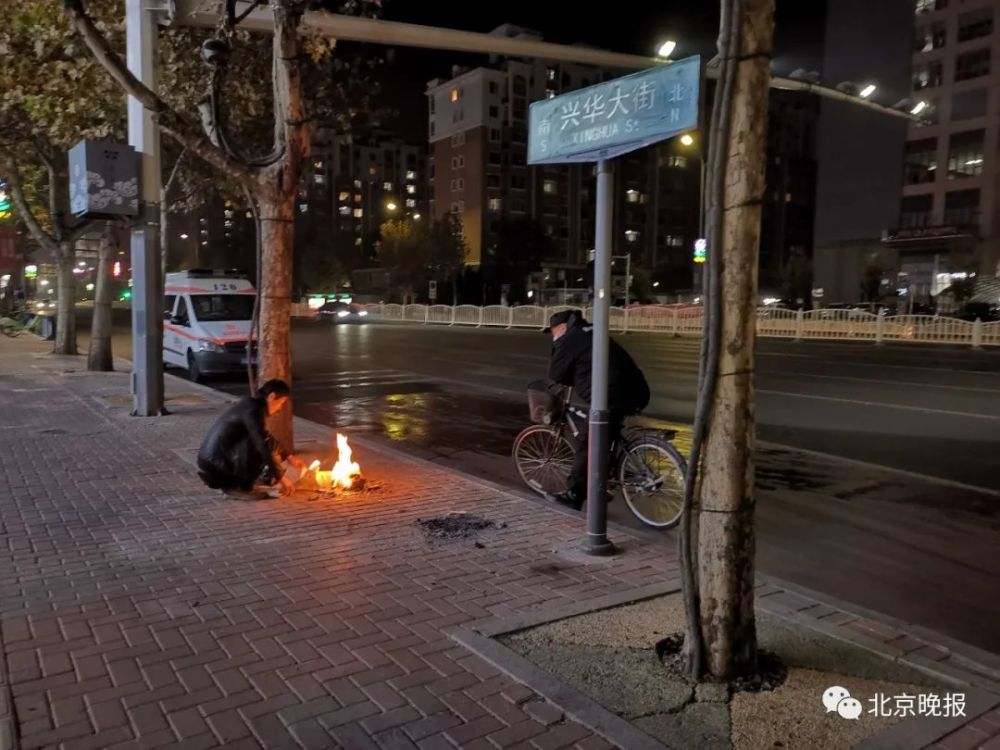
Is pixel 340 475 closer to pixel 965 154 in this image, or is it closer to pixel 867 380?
pixel 867 380

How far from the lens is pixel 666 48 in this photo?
11.1 metres

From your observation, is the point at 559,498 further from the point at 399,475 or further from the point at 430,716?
the point at 430,716

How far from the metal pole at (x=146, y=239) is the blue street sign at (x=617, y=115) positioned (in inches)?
305

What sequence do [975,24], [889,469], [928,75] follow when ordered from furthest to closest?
[928,75], [975,24], [889,469]

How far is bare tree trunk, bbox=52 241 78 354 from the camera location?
2008 cm

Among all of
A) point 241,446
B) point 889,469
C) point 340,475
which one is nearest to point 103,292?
point 241,446

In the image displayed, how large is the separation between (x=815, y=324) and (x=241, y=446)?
29.7 m

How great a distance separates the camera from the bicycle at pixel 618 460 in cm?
689

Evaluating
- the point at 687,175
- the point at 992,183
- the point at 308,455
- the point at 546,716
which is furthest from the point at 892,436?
the point at 687,175

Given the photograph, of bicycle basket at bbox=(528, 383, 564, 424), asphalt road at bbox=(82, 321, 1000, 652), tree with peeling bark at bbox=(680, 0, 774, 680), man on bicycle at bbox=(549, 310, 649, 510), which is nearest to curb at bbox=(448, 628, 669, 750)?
tree with peeling bark at bbox=(680, 0, 774, 680)

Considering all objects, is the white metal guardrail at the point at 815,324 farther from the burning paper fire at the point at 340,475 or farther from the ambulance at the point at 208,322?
the burning paper fire at the point at 340,475

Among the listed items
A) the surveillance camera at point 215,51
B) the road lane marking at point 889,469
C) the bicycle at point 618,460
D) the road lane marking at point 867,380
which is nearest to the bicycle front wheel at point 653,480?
the bicycle at point 618,460

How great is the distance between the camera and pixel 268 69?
14.3 m

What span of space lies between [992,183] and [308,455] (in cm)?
6355
